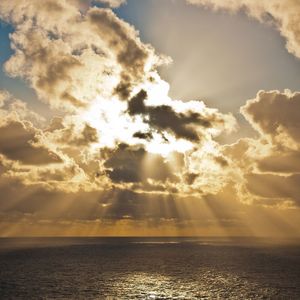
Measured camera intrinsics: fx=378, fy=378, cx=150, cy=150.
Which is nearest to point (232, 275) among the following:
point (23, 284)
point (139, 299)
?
point (139, 299)

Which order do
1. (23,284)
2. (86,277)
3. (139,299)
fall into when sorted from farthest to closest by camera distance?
(86,277) → (23,284) → (139,299)

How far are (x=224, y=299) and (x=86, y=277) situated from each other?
4218 cm

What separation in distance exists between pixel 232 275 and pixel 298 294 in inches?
1281

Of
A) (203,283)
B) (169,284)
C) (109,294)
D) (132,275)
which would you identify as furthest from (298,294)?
(132,275)

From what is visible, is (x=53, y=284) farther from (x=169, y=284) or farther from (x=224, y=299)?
(x=224, y=299)

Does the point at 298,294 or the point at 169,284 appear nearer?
the point at 298,294

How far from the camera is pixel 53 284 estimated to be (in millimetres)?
85438

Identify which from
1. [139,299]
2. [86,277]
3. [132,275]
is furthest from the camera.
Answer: [132,275]

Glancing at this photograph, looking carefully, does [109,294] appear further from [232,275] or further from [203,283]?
[232,275]

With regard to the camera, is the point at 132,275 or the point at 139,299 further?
the point at 132,275

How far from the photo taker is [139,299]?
69500mm

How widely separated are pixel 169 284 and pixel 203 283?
8.28 m

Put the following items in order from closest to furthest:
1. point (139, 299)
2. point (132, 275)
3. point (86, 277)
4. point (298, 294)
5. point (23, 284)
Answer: point (139, 299) → point (298, 294) → point (23, 284) → point (86, 277) → point (132, 275)

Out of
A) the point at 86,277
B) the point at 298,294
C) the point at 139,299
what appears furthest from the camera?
the point at 86,277
